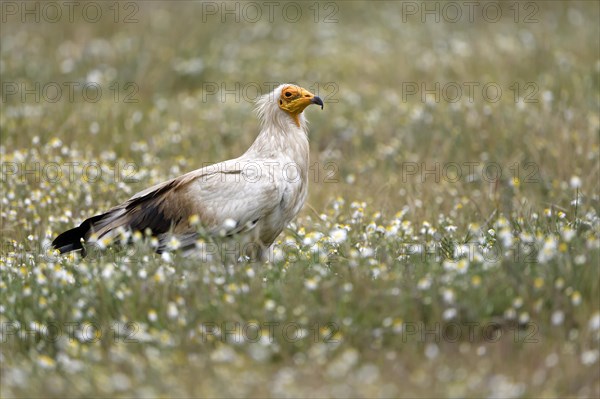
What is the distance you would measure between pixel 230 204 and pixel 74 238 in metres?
1.07

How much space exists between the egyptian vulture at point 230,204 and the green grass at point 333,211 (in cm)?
27

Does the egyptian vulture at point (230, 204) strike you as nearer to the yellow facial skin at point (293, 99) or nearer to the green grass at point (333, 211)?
the yellow facial skin at point (293, 99)

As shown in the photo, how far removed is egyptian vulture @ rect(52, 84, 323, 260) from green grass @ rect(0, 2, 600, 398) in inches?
10.6

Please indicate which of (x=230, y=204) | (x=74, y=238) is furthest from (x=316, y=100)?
(x=74, y=238)

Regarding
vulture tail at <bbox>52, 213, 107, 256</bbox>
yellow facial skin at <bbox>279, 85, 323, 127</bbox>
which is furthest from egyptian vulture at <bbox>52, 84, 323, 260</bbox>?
yellow facial skin at <bbox>279, 85, 323, 127</bbox>

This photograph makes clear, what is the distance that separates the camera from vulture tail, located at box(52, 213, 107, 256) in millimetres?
6156

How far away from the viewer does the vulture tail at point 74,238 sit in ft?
20.2

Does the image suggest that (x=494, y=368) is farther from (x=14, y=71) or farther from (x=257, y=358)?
(x=14, y=71)

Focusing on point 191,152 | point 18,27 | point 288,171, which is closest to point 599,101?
point 191,152

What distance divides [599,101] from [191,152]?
4.17m

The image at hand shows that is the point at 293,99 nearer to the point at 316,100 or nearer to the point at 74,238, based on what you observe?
the point at 316,100

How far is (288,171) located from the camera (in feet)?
20.0

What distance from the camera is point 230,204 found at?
19.4ft

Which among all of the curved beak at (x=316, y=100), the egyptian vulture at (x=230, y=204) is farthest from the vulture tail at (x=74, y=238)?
the curved beak at (x=316, y=100)
